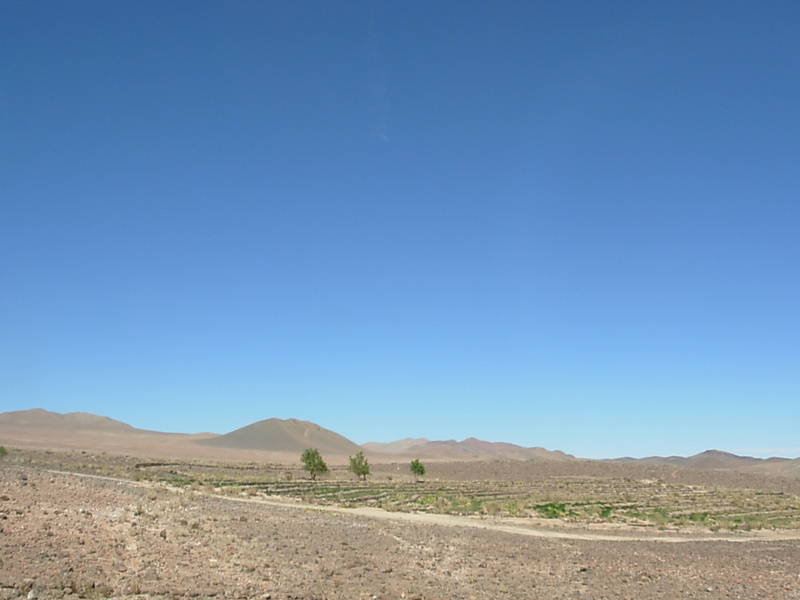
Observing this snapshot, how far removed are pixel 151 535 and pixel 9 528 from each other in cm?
371

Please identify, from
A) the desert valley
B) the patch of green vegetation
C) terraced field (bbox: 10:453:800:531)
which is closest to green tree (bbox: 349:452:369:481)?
terraced field (bbox: 10:453:800:531)

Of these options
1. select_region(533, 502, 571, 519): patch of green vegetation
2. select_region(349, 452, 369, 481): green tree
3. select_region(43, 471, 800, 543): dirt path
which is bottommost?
select_region(43, 471, 800, 543): dirt path

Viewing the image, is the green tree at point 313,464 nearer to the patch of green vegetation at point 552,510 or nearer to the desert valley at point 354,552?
the desert valley at point 354,552

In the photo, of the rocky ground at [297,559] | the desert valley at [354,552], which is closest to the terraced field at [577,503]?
the desert valley at [354,552]

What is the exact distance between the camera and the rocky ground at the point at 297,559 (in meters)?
14.4

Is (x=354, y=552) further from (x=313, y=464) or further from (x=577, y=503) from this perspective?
(x=313, y=464)

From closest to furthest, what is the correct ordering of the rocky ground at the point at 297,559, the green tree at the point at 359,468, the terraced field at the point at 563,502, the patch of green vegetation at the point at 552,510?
1. the rocky ground at the point at 297,559
2. the terraced field at the point at 563,502
3. the patch of green vegetation at the point at 552,510
4. the green tree at the point at 359,468

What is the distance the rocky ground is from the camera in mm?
14367

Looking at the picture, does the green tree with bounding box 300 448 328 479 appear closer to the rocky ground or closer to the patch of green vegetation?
the patch of green vegetation

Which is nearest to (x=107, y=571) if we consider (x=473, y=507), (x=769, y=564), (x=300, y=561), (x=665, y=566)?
(x=300, y=561)

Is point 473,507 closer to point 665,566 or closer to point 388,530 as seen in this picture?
point 388,530

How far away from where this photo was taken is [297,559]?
60.4 feet

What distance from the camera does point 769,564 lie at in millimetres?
25078

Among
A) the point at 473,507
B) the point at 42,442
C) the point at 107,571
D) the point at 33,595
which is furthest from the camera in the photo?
the point at 42,442
